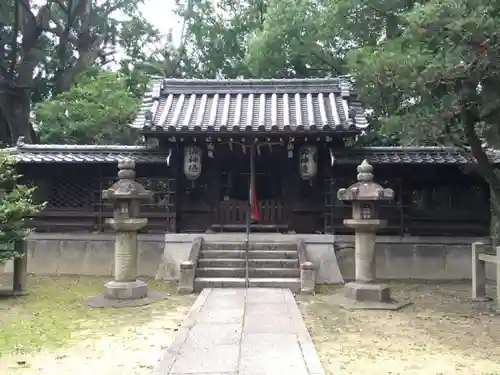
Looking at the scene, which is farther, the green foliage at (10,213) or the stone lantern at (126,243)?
the green foliage at (10,213)

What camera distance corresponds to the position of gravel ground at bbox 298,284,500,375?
6016 mm

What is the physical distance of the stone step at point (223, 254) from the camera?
1276 cm

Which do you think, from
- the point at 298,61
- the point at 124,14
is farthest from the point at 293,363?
the point at 124,14

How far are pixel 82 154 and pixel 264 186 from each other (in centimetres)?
519

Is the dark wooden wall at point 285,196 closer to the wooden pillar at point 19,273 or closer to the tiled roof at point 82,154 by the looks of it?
the tiled roof at point 82,154

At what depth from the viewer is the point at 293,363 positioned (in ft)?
19.3

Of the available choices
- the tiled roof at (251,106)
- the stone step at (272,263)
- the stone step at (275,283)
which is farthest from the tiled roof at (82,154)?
the stone step at (275,283)

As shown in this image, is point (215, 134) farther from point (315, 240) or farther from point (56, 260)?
point (56, 260)

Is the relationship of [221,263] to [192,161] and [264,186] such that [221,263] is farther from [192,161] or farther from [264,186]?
[264,186]

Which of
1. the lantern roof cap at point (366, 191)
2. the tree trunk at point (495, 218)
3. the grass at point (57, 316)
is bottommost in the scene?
the grass at point (57, 316)

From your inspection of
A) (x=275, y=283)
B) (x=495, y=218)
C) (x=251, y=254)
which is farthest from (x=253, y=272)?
(x=495, y=218)

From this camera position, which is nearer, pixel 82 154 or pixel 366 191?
pixel 366 191

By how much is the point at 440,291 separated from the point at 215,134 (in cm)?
652

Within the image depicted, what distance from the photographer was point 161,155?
47.6 feet
